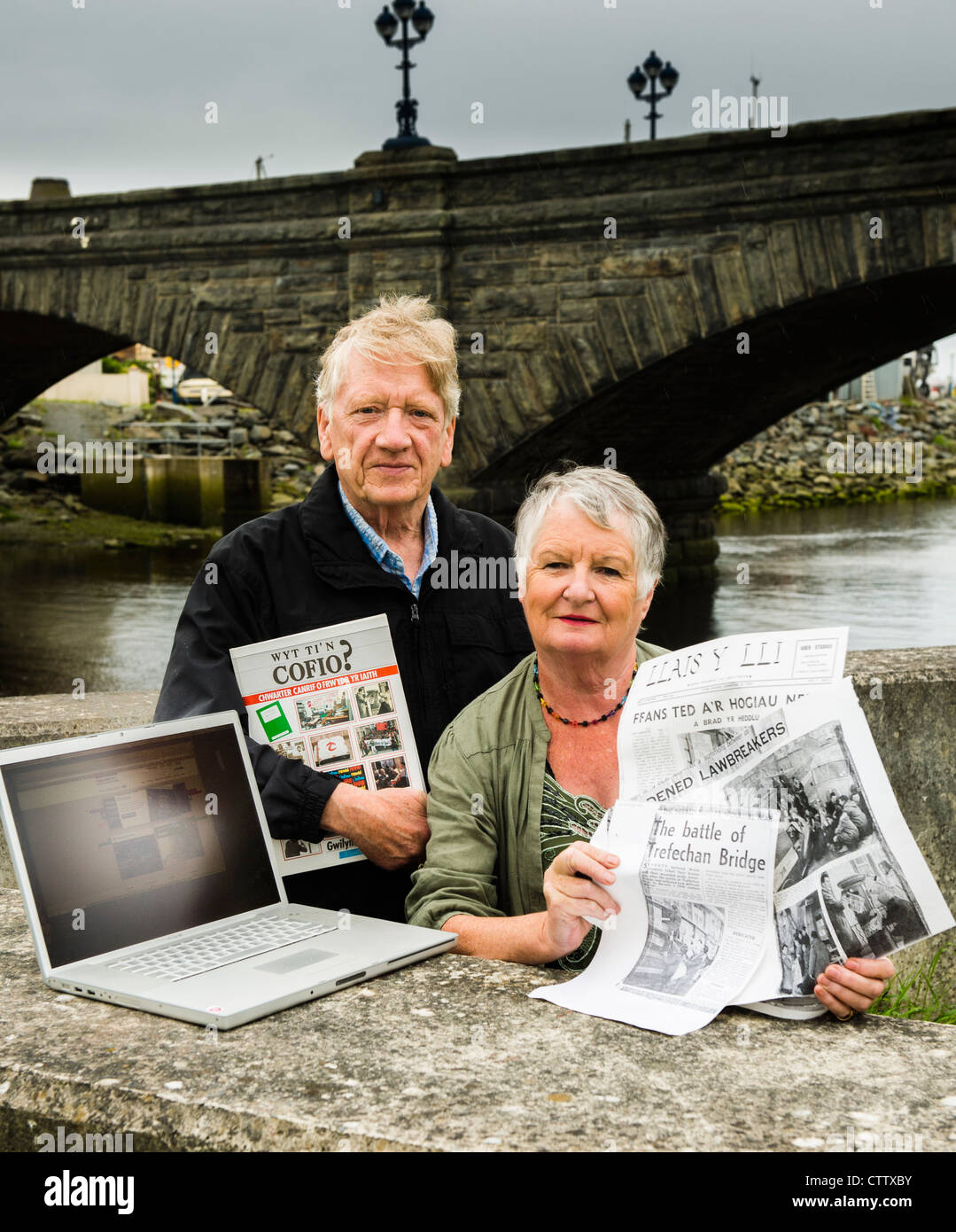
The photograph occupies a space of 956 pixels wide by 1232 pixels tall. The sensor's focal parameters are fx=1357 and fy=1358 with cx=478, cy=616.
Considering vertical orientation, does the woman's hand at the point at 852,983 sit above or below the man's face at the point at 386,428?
below

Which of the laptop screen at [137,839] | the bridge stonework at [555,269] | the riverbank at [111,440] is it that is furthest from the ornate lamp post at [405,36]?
the laptop screen at [137,839]

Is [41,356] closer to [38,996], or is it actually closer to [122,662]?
[122,662]

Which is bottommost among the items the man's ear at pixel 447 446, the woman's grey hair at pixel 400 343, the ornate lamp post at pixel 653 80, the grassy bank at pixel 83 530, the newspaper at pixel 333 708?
the grassy bank at pixel 83 530

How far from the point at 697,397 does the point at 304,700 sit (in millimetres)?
14160

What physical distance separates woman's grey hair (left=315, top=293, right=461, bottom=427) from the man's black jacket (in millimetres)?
277

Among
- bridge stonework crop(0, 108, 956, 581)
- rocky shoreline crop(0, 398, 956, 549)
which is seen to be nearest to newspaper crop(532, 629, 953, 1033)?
bridge stonework crop(0, 108, 956, 581)

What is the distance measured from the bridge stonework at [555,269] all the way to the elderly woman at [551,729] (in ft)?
33.0

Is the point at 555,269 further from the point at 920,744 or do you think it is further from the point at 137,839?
the point at 137,839

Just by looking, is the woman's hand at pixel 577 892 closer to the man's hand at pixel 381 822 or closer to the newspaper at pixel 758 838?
the newspaper at pixel 758 838

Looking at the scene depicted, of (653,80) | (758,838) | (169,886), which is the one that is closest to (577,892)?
(758,838)

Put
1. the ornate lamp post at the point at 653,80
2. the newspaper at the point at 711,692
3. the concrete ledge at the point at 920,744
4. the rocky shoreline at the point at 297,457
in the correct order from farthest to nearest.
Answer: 1. the rocky shoreline at the point at 297,457
2. the ornate lamp post at the point at 653,80
3. the concrete ledge at the point at 920,744
4. the newspaper at the point at 711,692

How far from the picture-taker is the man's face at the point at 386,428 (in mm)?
2930

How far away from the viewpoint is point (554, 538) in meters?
2.43

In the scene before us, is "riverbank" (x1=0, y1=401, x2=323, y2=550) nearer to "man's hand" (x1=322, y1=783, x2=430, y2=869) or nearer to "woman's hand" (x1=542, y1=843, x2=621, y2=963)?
"man's hand" (x1=322, y1=783, x2=430, y2=869)
